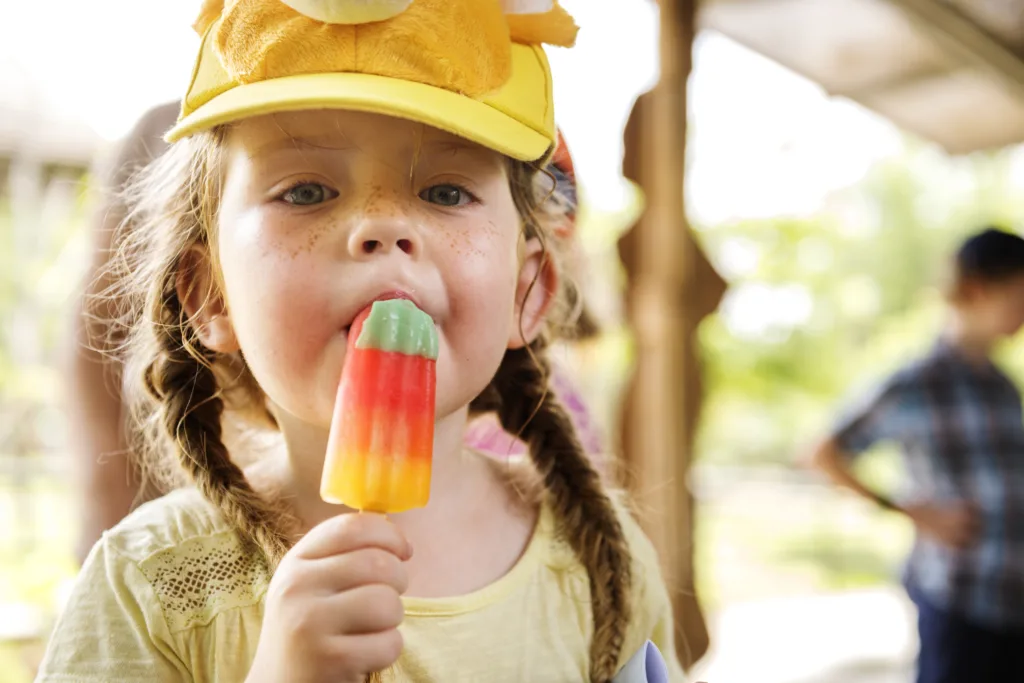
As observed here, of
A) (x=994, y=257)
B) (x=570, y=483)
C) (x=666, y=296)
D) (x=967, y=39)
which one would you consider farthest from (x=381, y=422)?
(x=967, y=39)

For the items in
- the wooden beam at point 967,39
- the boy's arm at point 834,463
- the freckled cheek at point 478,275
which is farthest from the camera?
the wooden beam at point 967,39

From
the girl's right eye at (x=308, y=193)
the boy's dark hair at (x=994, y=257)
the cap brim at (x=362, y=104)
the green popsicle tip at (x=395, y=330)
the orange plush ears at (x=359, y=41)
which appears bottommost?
the green popsicle tip at (x=395, y=330)

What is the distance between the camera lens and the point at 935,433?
8.22ft

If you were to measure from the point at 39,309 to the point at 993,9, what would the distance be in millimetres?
4688

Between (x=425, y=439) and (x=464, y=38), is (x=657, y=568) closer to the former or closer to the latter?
(x=425, y=439)

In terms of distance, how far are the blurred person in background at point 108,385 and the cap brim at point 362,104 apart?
217 mm

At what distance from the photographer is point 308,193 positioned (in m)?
0.67

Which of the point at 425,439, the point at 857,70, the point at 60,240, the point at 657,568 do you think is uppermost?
the point at 857,70

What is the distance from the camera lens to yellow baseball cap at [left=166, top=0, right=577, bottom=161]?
0.63m

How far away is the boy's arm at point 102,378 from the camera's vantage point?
0.96 metres

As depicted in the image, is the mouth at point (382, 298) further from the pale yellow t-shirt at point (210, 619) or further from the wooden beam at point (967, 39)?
the wooden beam at point (967, 39)

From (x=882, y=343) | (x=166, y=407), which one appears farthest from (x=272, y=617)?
(x=882, y=343)

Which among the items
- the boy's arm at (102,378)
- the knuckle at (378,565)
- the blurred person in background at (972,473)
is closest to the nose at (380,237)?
the knuckle at (378,565)

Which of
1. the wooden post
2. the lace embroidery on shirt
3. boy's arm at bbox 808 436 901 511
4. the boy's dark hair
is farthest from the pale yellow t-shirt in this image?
the boy's dark hair
